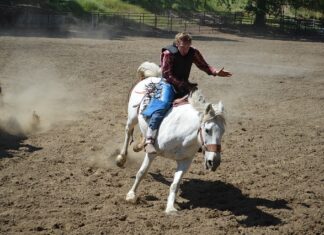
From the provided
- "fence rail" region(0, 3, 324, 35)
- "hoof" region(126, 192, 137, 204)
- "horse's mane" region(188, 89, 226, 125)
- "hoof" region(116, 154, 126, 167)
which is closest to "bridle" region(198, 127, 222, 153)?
"horse's mane" region(188, 89, 226, 125)

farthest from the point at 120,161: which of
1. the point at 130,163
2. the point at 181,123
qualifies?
the point at 181,123

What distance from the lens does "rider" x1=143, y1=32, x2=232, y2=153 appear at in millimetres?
6496

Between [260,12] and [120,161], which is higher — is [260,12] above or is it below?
above

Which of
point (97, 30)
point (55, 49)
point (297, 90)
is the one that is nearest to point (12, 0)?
point (97, 30)

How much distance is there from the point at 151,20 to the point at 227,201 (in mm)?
35997

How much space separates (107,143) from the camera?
9352 mm

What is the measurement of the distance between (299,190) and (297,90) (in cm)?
958

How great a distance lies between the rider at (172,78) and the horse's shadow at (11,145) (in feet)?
9.66

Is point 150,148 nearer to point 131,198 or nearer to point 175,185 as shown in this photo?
point 175,185

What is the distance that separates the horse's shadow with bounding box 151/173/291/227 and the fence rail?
27251mm

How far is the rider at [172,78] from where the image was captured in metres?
6.50

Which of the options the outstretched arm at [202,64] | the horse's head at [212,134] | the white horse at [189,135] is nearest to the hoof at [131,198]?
the white horse at [189,135]

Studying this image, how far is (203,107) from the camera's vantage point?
625 cm

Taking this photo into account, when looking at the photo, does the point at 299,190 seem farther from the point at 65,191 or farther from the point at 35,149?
the point at 35,149
